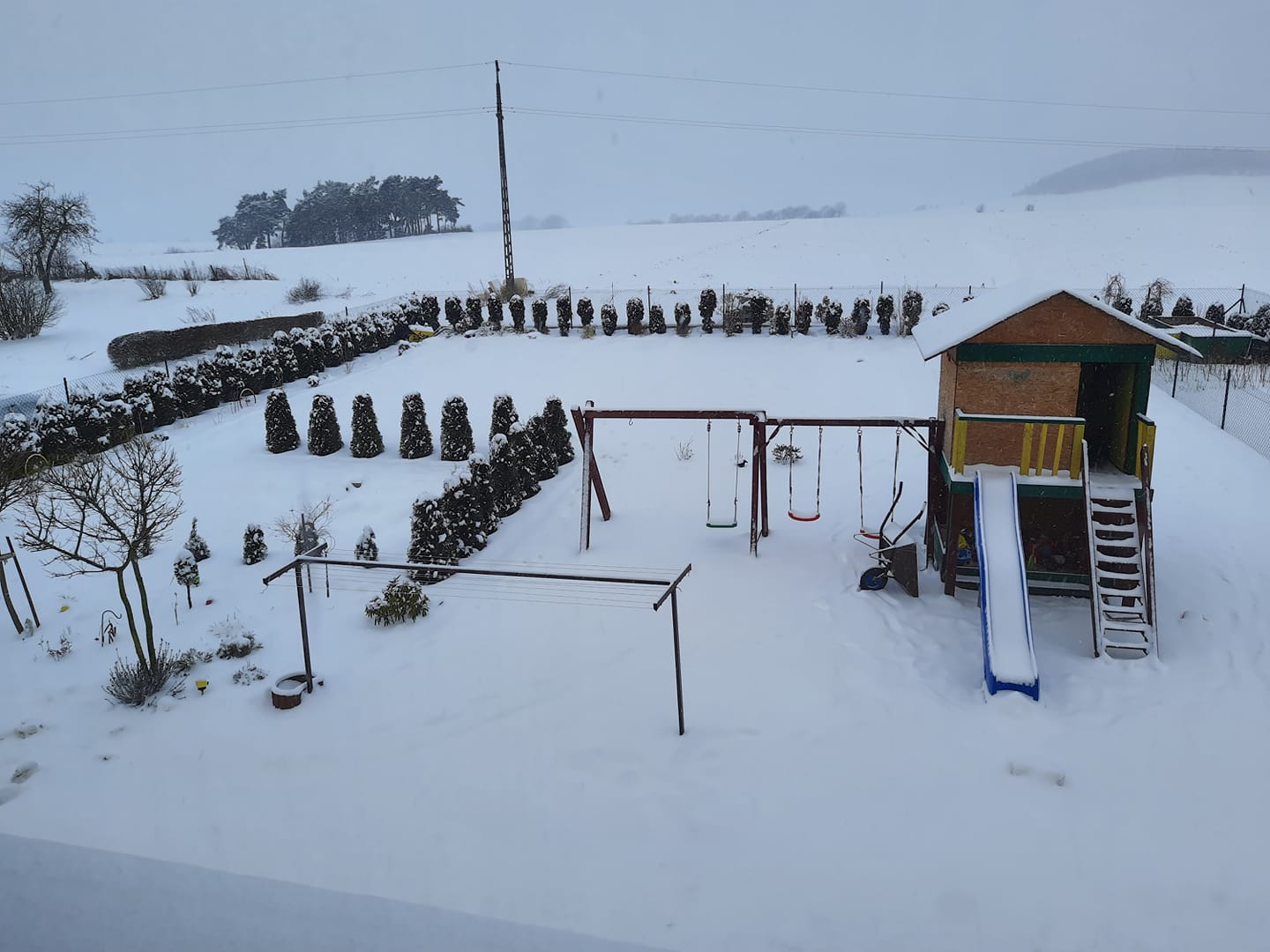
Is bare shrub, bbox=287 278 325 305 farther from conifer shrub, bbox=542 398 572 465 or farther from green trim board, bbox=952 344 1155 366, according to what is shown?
green trim board, bbox=952 344 1155 366

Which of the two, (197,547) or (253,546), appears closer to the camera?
(253,546)

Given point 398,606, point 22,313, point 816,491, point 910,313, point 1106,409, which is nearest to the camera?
point 398,606

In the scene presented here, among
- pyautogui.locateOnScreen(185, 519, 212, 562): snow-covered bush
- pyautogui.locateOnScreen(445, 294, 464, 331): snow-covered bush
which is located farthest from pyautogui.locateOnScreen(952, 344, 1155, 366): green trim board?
pyautogui.locateOnScreen(445, 294, 464, 331): snow-covered bush

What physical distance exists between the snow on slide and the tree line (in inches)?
2842

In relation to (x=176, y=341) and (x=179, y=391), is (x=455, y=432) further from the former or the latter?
(x=176, y=341)

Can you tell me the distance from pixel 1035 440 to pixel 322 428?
12158mm

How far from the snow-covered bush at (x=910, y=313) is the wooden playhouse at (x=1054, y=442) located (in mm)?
13275

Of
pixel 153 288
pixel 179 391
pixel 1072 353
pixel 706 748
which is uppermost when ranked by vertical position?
pixel 153 288

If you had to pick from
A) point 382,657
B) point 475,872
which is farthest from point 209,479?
point 475,872

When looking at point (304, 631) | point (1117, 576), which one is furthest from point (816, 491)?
point (304, 631)

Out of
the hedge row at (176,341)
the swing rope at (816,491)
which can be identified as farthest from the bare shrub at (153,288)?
the swing rope at (816,491)

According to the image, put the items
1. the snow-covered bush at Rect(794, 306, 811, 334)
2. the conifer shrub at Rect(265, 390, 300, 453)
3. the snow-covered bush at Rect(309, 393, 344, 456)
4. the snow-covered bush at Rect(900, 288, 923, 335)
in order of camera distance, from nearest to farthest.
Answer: the snow-covered bush at Rect(309, 393, 344, 456), the conifer shrub at Rect(265, 390, 300, 453), the snow-covered bush at Rect(900, 288, 923, 335), the snow-covered bush at Rect(794, 306, 811, 334)

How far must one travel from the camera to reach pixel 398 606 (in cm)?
936

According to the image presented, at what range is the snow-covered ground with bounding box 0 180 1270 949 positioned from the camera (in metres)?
5.50
